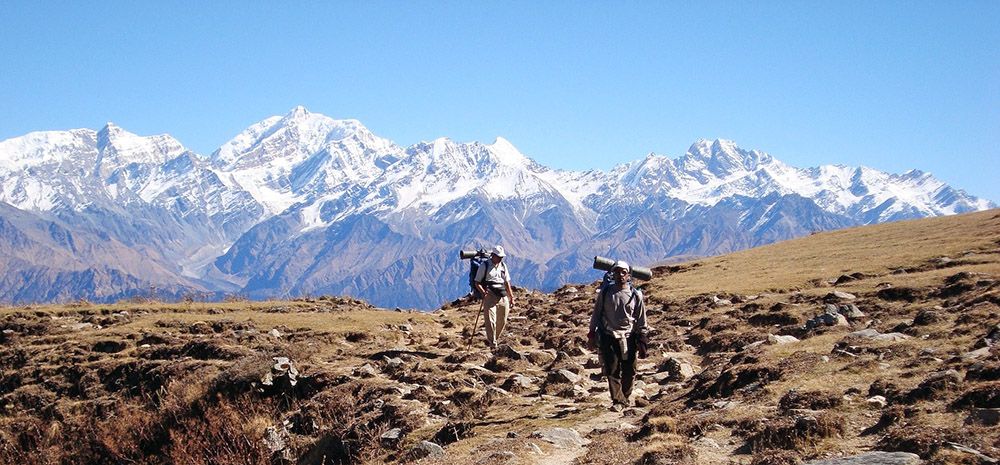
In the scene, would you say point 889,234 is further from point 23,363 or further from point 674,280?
point 23,363

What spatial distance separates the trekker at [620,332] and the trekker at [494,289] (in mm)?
7551

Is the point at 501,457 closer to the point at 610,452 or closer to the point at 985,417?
the point at 610,452

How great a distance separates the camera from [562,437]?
49.4 feet

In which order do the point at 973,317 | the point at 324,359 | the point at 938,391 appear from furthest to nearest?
the point at 324,359
the point at 973,317
the point at 938,391

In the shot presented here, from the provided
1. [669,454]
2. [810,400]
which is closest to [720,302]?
[810,400]

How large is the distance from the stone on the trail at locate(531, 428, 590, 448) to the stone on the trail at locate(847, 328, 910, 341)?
28.3 feet

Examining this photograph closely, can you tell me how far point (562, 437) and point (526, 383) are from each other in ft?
18.0

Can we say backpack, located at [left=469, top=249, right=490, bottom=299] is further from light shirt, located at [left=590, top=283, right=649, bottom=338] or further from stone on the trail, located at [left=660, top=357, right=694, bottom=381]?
light shirt, located at [left=590, top=283, right=649, bottom=338]

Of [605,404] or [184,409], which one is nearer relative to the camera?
[605,404]

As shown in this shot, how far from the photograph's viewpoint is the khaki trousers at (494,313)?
2595cm

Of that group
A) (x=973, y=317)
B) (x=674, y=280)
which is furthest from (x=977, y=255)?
(x=973, y=317)

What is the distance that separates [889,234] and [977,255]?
1922cm

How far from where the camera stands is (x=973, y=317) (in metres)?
20.1

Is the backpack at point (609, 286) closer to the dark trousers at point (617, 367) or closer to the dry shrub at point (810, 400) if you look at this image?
the dark trousers at point (617, 367)
